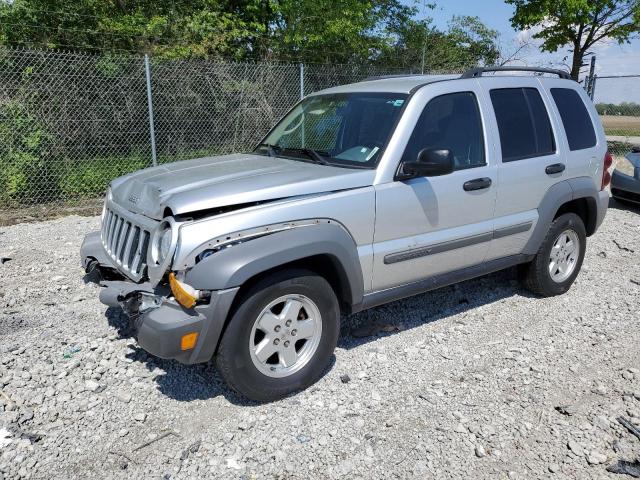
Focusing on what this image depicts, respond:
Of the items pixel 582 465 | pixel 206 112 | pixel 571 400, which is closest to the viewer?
pixel 582 465

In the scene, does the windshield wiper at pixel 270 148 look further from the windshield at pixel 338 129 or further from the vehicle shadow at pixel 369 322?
the vehicle shadow at pixel 369 322

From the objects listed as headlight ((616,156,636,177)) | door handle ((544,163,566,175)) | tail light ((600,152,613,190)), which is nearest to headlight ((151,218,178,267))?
door handle ((544,163,566,175))

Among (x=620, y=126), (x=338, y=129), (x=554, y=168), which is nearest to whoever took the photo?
(x=338, y=129)

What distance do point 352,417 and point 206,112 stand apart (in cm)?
761

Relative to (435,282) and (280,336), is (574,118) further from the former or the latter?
(280,336)

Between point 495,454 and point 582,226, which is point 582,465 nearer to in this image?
point 495,454

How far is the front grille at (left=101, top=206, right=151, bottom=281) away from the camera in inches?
135

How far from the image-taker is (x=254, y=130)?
10.5 metres

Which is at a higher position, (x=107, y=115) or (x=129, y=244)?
(x=107, y=115)

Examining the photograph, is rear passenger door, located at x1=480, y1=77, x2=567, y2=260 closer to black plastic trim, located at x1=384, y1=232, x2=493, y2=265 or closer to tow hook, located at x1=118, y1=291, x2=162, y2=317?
black plastic trim, located at x1=384, y1=232, x2=493, y2=265

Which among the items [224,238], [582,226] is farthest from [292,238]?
[582,226]

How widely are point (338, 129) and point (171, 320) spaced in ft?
6.75

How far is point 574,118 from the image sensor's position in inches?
202

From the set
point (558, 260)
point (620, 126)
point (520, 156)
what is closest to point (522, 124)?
point (520, 156)
